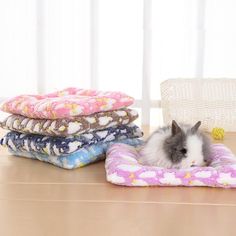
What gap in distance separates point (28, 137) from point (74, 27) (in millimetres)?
1139

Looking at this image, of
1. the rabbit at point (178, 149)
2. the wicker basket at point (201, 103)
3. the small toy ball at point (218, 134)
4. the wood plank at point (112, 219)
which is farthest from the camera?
the wicker basket at point (201, 103)

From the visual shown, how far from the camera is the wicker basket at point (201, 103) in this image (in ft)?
7.10

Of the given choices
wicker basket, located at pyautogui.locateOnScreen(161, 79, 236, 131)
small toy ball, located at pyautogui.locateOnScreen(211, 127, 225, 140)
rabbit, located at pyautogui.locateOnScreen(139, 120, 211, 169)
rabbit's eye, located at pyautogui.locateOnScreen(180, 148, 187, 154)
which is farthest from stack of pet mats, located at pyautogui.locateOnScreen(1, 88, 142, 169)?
wicker basket, located at pyautogui.locateOnScreen(161, 79, 236, 131)

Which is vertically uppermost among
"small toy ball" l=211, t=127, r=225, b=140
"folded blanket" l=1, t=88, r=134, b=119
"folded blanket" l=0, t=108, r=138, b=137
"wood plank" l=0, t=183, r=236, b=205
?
"folded blanket" l=1, t=88, r=134, b=119

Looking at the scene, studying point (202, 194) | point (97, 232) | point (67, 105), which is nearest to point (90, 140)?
point (67, 105)

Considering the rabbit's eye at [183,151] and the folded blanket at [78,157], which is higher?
the rabbit's eye at [183,151]

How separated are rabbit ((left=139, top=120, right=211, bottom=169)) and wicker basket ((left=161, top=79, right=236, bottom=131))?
33.3 inches

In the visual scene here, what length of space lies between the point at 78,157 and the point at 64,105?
184 millimetres

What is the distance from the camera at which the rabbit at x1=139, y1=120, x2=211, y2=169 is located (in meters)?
1.25

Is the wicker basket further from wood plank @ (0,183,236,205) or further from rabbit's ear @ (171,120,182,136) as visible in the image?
wood plank @ (0,183,236,205)

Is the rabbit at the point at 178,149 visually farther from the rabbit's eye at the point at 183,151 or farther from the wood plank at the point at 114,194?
the wood plank at the point at 114,194

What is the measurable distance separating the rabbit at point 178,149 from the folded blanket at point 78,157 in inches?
7.2

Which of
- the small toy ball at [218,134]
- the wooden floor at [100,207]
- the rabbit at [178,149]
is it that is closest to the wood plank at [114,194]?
the wooden floor at [100,207]

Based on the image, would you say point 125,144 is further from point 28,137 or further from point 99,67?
point 99,67
